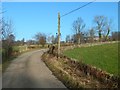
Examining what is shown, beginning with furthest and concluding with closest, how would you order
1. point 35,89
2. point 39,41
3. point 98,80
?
point 39,41, point 98,80, point 35,89

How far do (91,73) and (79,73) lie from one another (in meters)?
1.47

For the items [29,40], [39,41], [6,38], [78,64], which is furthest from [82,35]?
[78,64]

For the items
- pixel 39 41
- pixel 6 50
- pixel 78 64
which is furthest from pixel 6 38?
pixel 39 41

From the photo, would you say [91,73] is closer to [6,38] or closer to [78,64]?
[78,64]

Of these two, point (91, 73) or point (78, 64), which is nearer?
point (91, 73)

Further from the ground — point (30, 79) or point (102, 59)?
point (102, 59)

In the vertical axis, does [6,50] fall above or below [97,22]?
below

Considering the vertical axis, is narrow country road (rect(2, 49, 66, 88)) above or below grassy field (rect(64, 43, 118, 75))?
below

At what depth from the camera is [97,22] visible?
414 feet

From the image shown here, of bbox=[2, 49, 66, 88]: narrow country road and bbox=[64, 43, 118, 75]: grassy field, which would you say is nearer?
bbox=[2, 49, 66, 88]: narrow country road

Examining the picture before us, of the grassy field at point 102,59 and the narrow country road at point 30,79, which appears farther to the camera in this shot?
the grassy field at point 102,59

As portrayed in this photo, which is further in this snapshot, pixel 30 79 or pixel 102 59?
pixel 102 59

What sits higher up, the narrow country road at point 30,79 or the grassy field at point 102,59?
the grassy field at point 102,59

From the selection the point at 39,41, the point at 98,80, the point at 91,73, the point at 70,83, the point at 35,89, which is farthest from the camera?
the point at 39,41
